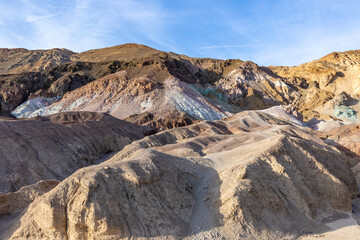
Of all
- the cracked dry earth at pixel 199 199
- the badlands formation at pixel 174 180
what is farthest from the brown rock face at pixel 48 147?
the cracked dry earth at pixel 199 199

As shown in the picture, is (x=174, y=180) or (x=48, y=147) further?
(x=48, y=147)

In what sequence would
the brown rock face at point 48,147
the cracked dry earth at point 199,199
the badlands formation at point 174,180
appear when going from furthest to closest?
the brown rock face at point 48,147
the badlands formation at point 174,180
the cracked dry earth at point 199,199

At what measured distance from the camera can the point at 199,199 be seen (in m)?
13.5

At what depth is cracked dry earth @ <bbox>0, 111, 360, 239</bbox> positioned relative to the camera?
11141 millimetres

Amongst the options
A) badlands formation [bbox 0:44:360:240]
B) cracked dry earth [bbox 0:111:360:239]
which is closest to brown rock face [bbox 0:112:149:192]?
badlands formation [bbox 0:44:360:240]

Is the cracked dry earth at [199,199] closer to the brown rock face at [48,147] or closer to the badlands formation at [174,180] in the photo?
the badlands formation at [174,180]

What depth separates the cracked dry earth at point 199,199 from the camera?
11.1 m

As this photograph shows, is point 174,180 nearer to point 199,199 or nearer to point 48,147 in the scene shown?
point 199,199

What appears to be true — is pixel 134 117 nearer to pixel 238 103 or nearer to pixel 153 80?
pixel 153 80

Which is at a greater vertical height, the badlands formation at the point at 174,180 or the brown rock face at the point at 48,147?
the brown rock face at the point at 48,147

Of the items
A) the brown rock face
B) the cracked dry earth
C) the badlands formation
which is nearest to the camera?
the cracked dry earth

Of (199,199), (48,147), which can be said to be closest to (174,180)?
(199,199)

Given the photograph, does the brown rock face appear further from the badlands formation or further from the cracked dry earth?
the cracked dry earth

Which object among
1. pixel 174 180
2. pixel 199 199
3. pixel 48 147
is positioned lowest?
pixel 199 199
